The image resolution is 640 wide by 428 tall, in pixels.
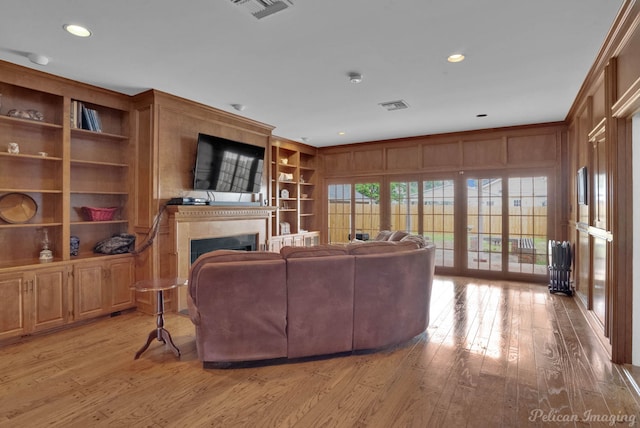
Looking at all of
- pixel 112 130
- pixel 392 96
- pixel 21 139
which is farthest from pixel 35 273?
pixel 392 96

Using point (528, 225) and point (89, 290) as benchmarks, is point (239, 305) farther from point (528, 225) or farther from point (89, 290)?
point (528, 225)

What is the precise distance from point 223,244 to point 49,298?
210cm

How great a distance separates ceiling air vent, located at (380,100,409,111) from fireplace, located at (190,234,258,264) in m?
2.84

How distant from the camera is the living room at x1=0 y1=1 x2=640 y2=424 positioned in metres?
2.85

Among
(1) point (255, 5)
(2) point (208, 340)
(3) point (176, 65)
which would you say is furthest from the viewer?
(3) point (176, 65)

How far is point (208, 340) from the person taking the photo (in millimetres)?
2799

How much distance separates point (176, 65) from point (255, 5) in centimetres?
143

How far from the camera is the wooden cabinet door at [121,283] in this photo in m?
4.21

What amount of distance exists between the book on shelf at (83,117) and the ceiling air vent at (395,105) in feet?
11.8

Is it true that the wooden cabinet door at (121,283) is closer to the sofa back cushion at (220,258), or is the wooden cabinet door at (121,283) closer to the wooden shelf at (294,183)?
the sofa back cushion at (220,258)

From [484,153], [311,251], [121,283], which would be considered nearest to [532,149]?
[484,153]

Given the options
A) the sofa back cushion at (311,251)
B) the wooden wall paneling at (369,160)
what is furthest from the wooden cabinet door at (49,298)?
the wooden wall paneling at (369,160)

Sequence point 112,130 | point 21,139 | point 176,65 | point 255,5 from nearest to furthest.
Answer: point 255,5 → point 176,65 → point 21,139 → point 112,130

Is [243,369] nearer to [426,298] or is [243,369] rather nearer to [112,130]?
[426,298]
